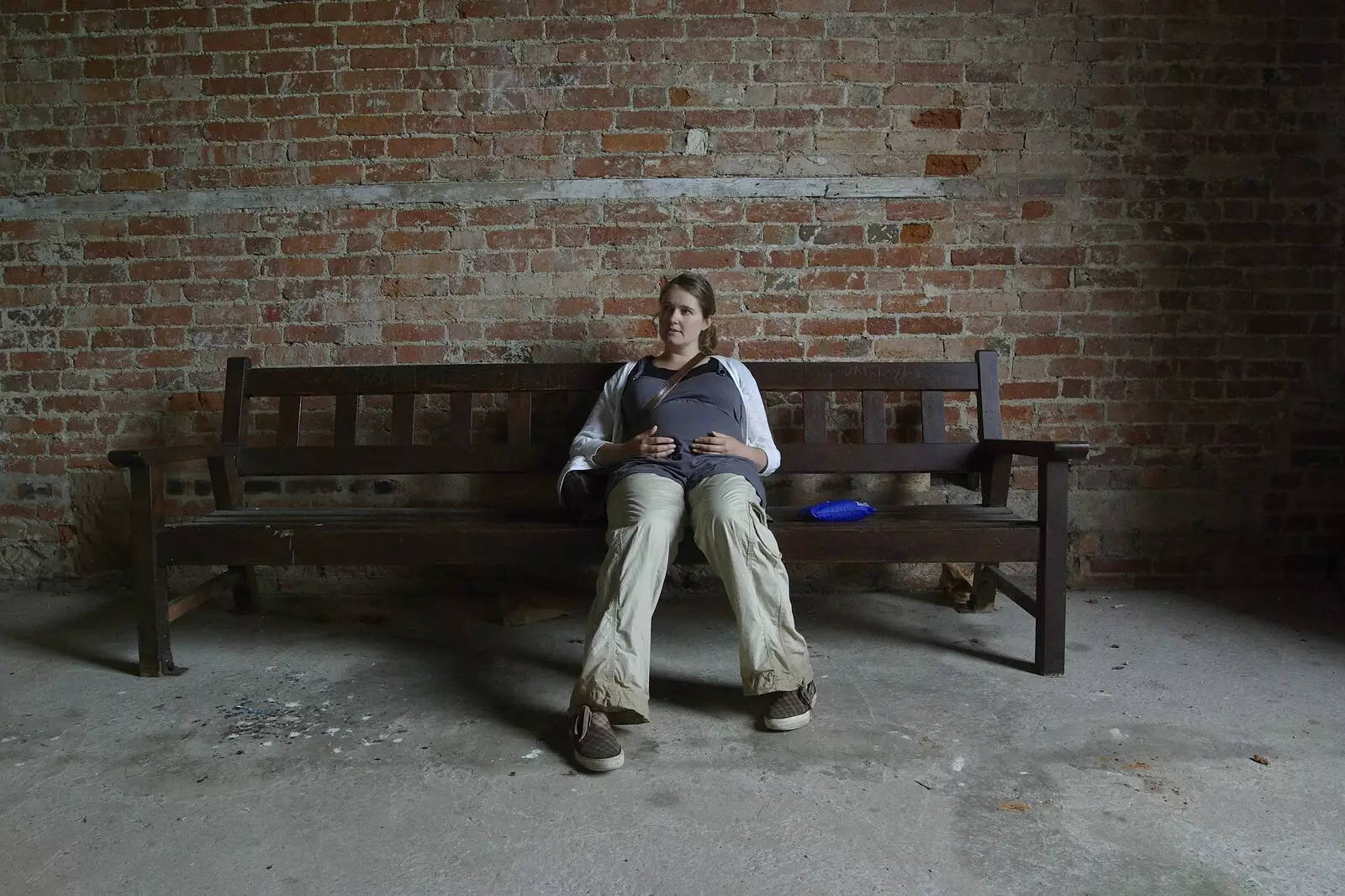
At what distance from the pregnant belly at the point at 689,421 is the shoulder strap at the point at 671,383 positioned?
3cm

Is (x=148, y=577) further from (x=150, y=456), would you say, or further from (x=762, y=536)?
(x=762, y=536)

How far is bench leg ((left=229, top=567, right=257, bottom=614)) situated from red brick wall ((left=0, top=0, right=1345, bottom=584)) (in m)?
0.74

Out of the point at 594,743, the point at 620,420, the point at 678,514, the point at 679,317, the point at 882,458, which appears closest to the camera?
the point at 594,743

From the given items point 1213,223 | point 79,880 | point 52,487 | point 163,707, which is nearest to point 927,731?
point 79,880

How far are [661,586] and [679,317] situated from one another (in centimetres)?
100

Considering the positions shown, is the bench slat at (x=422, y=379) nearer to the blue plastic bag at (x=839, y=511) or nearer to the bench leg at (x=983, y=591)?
the blue plastic bag at (x=839, y=511)

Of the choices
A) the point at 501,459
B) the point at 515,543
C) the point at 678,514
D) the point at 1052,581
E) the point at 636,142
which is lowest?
the point at 1052,581

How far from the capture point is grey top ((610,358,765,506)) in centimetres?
265

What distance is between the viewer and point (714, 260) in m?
3.42

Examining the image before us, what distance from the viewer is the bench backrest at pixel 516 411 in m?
3.19

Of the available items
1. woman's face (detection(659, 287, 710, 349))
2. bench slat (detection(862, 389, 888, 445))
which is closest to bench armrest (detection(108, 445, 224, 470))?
woman's face (detection(659, 287, 710, 349))

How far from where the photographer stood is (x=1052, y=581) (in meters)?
2.67

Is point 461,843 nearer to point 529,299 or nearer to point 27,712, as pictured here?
point 27,712

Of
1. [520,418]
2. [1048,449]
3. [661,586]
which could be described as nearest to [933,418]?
[1048,449]
